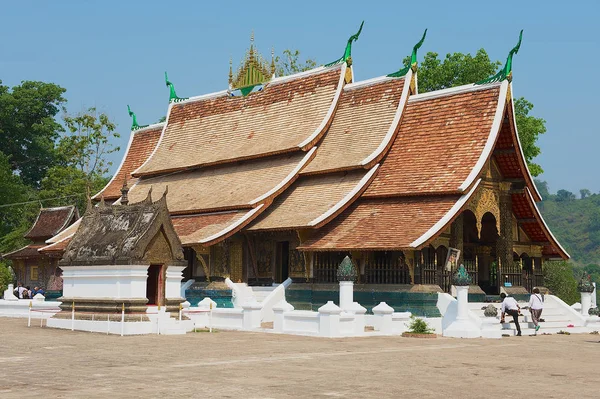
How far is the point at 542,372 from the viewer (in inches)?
472

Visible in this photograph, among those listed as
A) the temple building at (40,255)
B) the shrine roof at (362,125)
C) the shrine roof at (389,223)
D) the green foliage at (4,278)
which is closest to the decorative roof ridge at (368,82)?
the shrine roof at (362,125)

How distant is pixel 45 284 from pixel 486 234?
20.3 metres

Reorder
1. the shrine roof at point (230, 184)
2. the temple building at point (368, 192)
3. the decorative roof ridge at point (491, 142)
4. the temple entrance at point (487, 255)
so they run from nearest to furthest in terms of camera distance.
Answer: the decorative roof ridge at point (491, 142)
the temple building at point (368, 192)
the shrine roof at point (230, 184)
the temple entrance at point (487, 255)

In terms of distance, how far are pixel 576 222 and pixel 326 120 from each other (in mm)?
136004

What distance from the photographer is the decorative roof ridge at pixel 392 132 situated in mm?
24000

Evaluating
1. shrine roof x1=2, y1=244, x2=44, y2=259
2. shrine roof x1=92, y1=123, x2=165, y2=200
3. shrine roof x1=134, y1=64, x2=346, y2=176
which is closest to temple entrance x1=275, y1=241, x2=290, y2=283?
shrine roof x1=134, y1=64, x2=346, y2=176

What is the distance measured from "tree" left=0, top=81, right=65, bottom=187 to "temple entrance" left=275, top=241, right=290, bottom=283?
4314 cm

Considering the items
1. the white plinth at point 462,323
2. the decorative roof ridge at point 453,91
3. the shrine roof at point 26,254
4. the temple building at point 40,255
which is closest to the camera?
the white plinth at point 462,323

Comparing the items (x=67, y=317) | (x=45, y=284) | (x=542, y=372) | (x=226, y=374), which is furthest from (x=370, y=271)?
(x=45, y=284)

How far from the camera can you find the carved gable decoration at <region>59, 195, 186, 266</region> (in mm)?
18422

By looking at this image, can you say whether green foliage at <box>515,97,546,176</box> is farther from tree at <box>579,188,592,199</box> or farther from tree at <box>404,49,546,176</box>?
tree at <box>579,188,592,199</box>

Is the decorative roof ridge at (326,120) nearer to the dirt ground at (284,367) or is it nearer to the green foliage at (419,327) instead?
the green foliage at (419,327)

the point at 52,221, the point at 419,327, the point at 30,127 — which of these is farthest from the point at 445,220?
the point at 30,127

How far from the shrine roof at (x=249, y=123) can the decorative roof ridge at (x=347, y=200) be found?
2721mm
